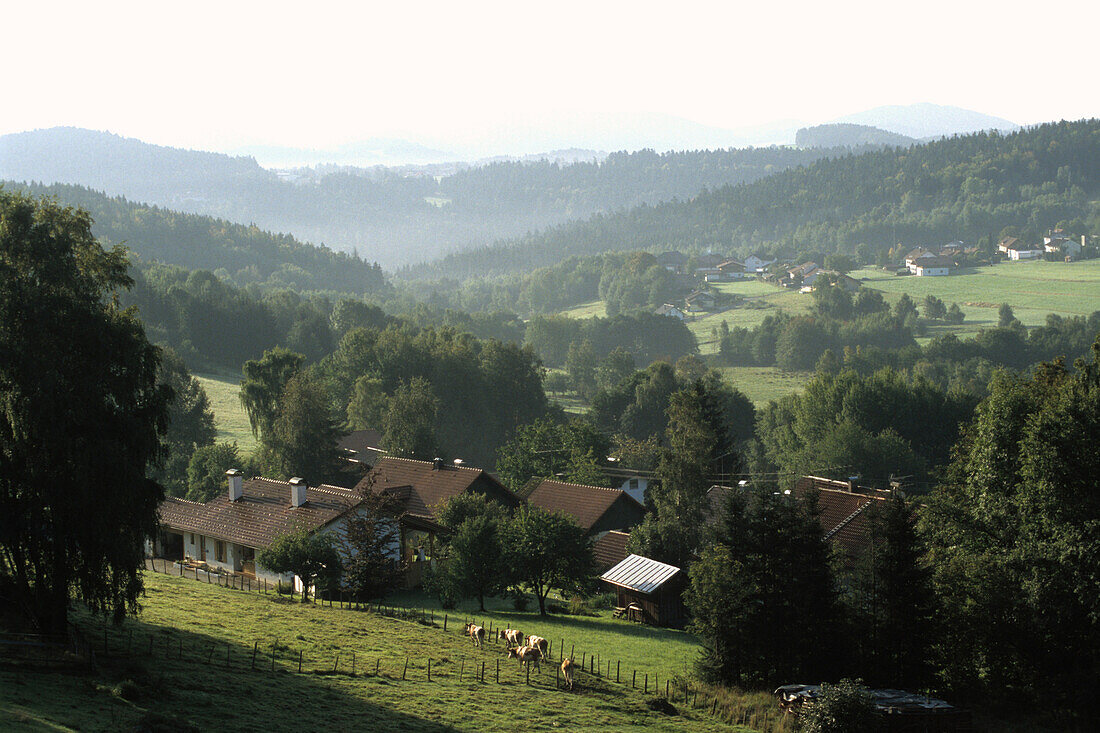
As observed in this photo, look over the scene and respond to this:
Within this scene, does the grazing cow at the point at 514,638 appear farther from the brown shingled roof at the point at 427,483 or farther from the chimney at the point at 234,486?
the chimney at the point at 234,486

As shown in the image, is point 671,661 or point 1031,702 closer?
point 1031,702

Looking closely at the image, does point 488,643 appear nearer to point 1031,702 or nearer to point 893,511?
point 893,511

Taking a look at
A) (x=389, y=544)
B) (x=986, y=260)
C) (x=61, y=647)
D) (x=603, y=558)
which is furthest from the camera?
(x=986, y=260)

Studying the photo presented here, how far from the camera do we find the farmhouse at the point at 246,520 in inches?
1471

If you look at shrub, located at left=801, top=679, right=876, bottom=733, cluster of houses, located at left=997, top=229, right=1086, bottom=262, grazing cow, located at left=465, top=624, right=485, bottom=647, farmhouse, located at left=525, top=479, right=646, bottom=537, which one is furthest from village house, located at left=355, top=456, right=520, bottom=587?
cluster of houses, located at left=997, top=229, right=1086, bottom=262

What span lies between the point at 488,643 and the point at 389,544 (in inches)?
381

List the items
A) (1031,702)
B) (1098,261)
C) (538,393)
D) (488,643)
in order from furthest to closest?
(1098,261) → (538,393) → (488,643) → (1031,702)

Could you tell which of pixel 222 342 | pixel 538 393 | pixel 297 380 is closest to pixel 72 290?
pixel 297 380

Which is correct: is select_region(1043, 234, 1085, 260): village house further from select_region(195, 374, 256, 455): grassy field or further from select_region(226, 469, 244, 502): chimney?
select_region(226, 469, 244, 502): chimney

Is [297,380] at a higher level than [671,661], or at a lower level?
higher

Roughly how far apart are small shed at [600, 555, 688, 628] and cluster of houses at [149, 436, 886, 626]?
0.14ft

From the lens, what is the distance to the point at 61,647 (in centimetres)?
1939

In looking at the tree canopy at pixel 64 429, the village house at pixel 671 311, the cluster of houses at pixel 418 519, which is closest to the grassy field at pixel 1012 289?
the village house at pixel 671 311

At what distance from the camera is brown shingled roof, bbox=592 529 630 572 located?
40688mm
